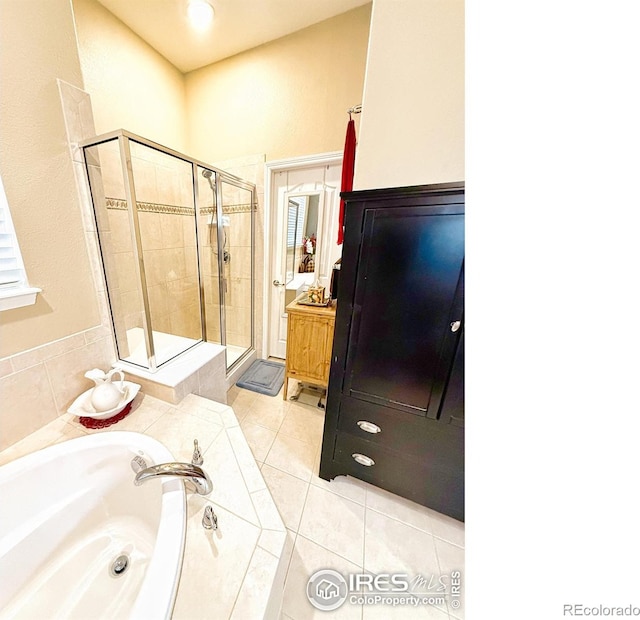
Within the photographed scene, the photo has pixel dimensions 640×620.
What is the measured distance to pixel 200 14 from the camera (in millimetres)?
1526

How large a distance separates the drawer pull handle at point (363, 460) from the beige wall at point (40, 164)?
5.17ft

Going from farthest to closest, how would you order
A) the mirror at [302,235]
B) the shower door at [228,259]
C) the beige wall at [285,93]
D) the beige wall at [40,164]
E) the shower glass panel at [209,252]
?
the mirror at [302,235] < the shower door at [228,259] < the shower glass panel at [209,252] < the beige wall at [285,93] < the beige wall at [40,164]

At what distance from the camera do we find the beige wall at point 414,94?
102 centimetres

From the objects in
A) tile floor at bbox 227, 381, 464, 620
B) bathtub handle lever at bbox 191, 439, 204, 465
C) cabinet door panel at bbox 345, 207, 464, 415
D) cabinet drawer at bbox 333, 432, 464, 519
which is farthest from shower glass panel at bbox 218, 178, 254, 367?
cabinet door panel at bbox 345, 207, 464, 415

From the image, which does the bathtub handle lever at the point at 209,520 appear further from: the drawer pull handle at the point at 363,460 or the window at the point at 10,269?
the window at the point at 10,269

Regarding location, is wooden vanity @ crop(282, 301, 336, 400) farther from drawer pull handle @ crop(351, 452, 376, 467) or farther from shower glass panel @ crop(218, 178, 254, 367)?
shower glass panel @ crop(218, 178, 254, 367)

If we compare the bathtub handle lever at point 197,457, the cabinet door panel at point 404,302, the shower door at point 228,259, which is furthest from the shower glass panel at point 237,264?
the cabinet door panel at point 404,302

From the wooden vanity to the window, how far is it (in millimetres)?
1245

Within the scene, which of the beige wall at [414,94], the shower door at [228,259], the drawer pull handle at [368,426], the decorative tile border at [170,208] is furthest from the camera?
the shower door at [228,259]
